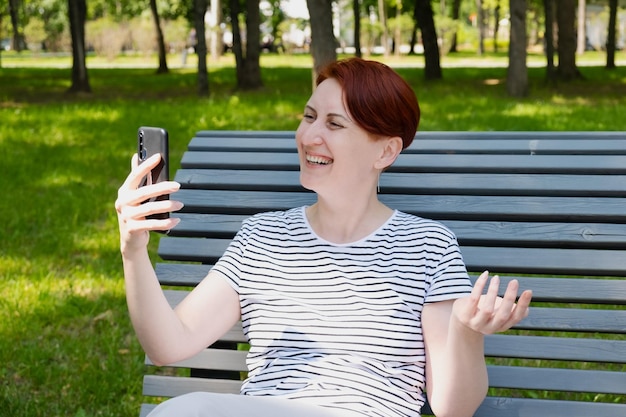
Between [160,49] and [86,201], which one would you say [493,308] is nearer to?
[86,201]

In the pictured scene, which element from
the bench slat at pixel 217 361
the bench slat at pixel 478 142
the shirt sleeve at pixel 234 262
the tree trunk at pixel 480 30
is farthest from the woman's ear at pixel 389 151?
the tree trunk at pixel 480 30

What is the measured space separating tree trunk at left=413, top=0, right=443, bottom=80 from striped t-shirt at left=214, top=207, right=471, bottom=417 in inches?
717

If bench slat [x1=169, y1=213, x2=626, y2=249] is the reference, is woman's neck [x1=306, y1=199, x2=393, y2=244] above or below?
above

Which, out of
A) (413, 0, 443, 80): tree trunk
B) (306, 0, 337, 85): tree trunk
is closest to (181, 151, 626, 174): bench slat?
(306, 0, 337, 85): tree trunk

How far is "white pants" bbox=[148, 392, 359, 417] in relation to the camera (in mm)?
2186

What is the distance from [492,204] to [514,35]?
1197 centimetres

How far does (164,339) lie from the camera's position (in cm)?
241

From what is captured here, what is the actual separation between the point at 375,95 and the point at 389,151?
7.8 inches

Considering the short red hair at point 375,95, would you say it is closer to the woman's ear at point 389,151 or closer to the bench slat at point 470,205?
the woman's ear at point 389,151

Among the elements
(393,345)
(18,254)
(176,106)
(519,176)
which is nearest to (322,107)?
(393,345)

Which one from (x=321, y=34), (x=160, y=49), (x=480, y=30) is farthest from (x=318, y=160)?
(x=480, y=30)

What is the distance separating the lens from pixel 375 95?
8.24 ft

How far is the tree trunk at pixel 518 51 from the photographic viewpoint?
1442cm

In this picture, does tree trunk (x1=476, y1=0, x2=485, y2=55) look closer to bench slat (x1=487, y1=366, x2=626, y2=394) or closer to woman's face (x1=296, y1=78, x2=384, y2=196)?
bench slat (x1=487, y1=366, x2=626, y2=394)
